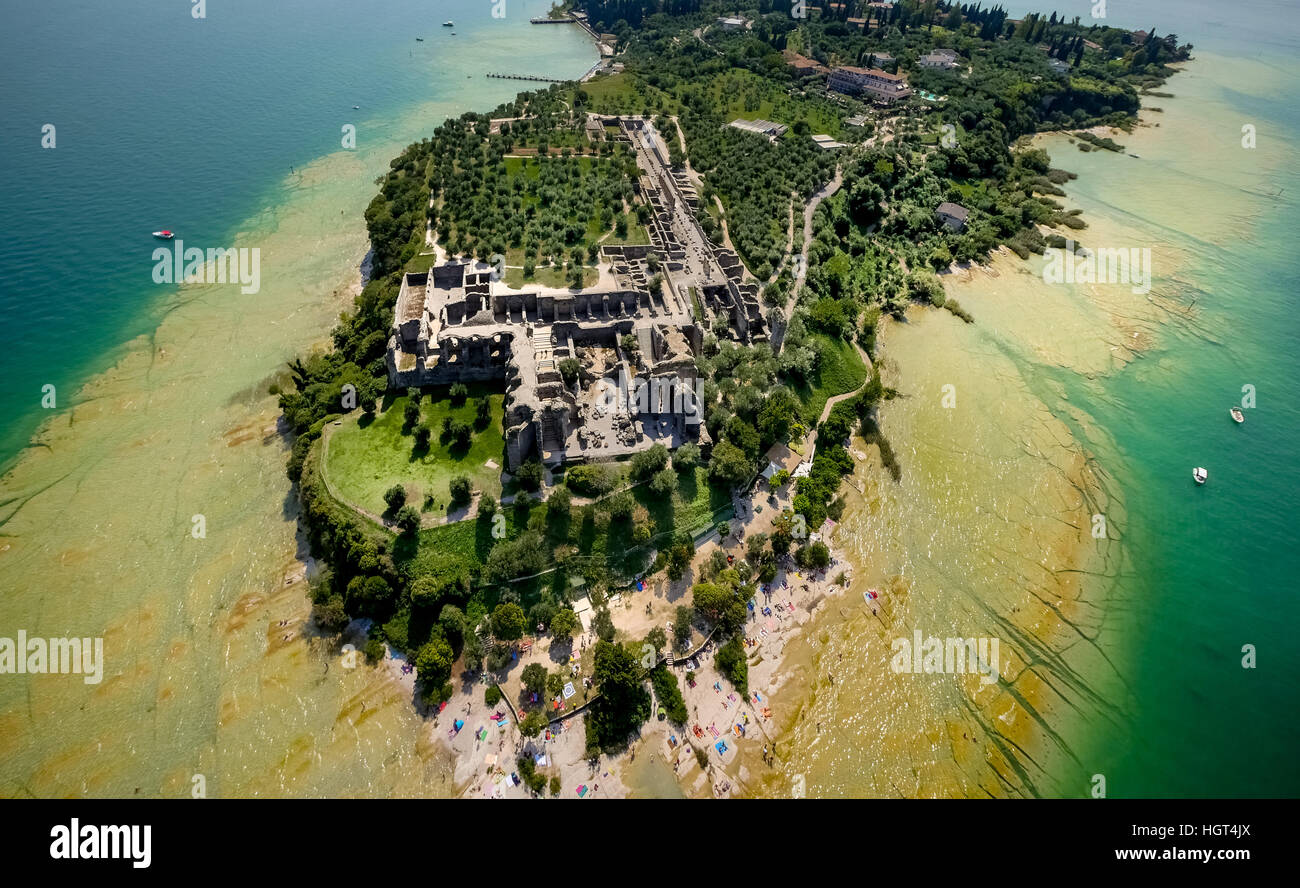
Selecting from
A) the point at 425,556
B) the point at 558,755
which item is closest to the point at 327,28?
the point at 425,556

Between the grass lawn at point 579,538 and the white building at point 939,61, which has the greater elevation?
the white building at point 939,61

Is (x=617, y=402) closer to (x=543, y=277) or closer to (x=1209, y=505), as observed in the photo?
(x=543, y=277)

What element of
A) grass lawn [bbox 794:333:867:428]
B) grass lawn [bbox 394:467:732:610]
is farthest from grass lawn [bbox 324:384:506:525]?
grass lawn [bbox 794:333:867:428]

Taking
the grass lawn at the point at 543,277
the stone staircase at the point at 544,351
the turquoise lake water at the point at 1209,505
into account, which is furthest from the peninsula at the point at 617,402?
the turquoise lake water at the point at 1209,505

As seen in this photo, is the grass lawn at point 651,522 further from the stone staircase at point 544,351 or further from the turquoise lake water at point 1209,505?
the turquoise lake water at point 1209,505

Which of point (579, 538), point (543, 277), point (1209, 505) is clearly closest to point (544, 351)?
point (543, 277)

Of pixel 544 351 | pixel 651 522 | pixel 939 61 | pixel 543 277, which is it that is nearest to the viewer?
pixel 651 522

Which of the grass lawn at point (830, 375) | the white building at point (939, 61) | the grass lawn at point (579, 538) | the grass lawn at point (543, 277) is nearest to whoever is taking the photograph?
the grass lawn at point (579, 538)
